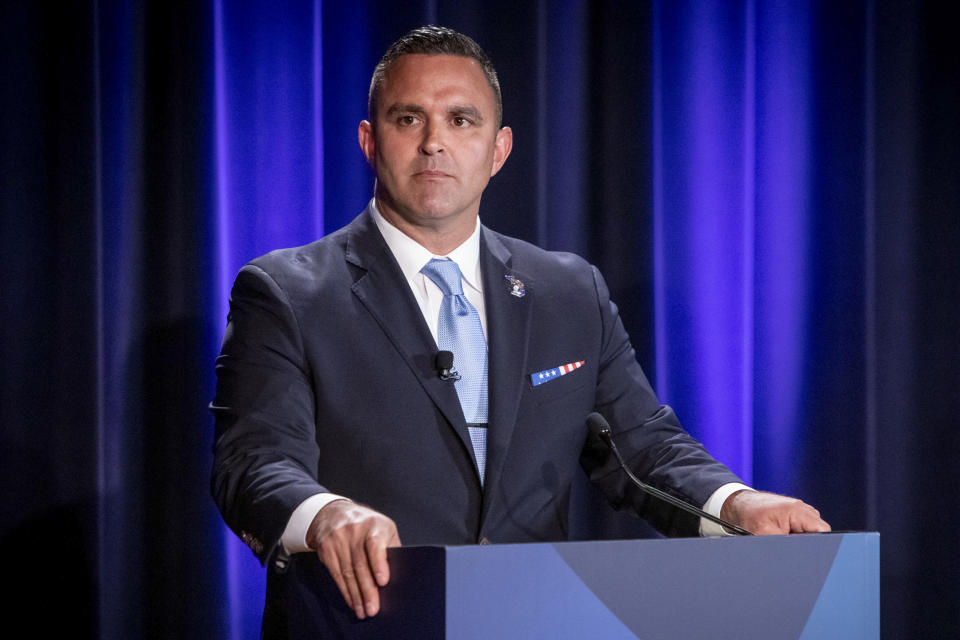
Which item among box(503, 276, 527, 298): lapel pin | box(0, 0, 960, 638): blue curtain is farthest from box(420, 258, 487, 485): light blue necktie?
box(0, 0, 960, 638): blue curtain

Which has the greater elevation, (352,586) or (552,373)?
(552,373)

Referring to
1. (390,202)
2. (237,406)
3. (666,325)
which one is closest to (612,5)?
(666,325)

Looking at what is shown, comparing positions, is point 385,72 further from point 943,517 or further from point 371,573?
point 943,517

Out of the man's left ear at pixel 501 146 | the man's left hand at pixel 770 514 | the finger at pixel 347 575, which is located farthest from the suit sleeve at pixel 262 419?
the man's left hand at pixel 770 514

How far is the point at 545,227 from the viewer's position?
104 inches

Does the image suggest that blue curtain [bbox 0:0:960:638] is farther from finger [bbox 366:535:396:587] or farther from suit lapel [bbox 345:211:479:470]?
finger [bbox 366:535:396:587]

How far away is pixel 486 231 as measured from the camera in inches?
86.4

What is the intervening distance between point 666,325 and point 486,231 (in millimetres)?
737

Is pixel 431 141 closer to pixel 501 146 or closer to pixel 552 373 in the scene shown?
pixel 501 146

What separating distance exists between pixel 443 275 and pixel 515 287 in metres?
0.15

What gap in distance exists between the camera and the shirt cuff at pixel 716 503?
1.75 metres

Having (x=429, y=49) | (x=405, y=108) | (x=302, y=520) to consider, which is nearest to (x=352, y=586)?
(x=302, y=520)

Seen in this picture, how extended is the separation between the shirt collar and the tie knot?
14mm

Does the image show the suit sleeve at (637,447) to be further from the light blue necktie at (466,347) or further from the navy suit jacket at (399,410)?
the light blue necktie at (466,347)
